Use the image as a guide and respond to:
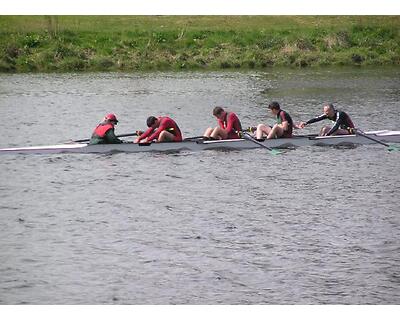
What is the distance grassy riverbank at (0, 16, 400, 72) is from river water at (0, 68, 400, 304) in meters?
13.6

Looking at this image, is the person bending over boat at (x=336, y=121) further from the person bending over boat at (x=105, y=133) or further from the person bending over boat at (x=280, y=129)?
the person bending over boat at (x=105, y=133)

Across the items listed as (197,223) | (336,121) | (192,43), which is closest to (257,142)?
(336,121)

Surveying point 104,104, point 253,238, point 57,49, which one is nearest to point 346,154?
point 253,238

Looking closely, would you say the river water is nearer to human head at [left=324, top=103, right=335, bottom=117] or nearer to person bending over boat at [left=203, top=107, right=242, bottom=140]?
person bending over boat at [left=203, top=107, right=242, bottom=140]

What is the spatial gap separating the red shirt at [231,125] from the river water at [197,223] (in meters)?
0.63

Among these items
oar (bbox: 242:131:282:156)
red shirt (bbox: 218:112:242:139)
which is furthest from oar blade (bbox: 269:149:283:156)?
red shirt (bbox: 218:112:242:139)

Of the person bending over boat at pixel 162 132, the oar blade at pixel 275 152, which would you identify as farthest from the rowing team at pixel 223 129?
the oar blade at pixel 275 152

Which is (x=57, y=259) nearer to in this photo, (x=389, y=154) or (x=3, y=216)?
(x=3, y=216)

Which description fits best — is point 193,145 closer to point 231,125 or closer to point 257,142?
point 231,125

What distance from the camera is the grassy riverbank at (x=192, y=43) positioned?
45.4 metres

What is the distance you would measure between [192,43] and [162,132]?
24085mm

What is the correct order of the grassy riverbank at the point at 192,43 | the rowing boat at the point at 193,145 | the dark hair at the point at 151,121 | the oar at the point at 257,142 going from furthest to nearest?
the grassy riverbank at the point at 192,43 < the oar at the point at 257,142 < the rowing boat at the point at 193,145 < the dark hair at the point at 151,121

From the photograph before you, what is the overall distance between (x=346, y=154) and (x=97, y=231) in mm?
9687

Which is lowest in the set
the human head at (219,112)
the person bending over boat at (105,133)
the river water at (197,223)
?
the river water at (197,223)
